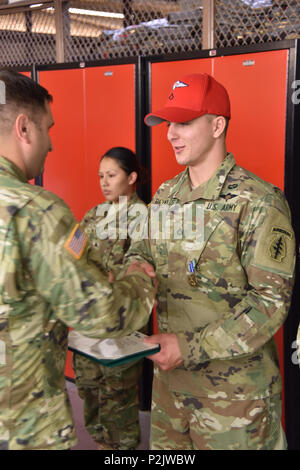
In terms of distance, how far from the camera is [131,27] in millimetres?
3311

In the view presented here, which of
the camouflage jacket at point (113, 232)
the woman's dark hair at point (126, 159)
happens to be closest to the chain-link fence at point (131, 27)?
the woman's dark hair at point (126, 159)

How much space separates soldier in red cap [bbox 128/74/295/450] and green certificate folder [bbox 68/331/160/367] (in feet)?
0.41

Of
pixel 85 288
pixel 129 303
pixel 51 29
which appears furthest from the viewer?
pixel 51 29

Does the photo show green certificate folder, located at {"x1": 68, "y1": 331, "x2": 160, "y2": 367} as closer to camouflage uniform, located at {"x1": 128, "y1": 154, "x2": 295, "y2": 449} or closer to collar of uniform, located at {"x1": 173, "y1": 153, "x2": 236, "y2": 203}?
camouflage uniform, located at {"x1": 128, "y1": 154, "x2": 295, "y2": 449}

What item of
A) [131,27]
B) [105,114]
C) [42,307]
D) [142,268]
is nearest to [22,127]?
[42,307]

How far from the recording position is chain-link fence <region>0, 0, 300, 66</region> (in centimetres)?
270

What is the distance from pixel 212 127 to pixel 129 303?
747 mm

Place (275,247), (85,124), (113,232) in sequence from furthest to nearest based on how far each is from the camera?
(85,124) → (113,232) → (275,247)

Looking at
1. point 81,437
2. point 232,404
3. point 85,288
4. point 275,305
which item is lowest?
point 81,437

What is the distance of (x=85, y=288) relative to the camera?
4.24 feet

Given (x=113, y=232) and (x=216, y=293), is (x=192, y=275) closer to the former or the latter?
(x=216, y=293)

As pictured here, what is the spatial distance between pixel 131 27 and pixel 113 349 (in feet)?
8.07

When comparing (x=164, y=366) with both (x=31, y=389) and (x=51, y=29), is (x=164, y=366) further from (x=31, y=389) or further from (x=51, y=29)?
(x=51, y=29)
